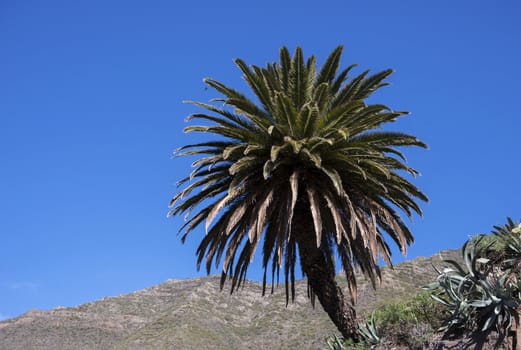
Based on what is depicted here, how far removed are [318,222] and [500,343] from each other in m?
4.92

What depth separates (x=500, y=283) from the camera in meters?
13.4

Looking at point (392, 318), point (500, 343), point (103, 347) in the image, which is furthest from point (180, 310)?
point (500, 343)

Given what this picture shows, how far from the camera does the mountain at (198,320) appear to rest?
4628cm

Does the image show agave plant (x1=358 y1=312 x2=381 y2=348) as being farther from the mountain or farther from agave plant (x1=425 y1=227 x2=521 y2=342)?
the mountain

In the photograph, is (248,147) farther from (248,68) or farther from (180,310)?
(180,310)

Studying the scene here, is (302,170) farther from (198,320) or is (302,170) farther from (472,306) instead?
(198,320)

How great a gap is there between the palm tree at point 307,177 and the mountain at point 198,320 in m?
24.7

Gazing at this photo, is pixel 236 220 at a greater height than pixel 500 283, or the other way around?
pixel 236 220

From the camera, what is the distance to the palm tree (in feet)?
51.2

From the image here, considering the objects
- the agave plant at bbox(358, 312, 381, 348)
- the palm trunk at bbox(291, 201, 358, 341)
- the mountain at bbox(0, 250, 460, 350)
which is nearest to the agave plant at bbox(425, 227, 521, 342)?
the agave plant at bbox(358, 312, 381, 348)

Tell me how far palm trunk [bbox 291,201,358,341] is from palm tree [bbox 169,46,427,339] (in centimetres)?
3

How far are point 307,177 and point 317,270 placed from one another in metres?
2.58

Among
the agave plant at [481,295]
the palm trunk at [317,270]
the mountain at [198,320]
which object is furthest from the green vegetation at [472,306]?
the mountain at [198,320]

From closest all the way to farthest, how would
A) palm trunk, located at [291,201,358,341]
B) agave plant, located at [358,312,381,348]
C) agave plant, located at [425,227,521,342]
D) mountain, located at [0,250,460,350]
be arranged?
agave plant, located at [425,227,521,342], palm trunk, located at [291,201,358,341], agave plant, located at [358,312,381,348], mountain, located at [0,250,460,350]
